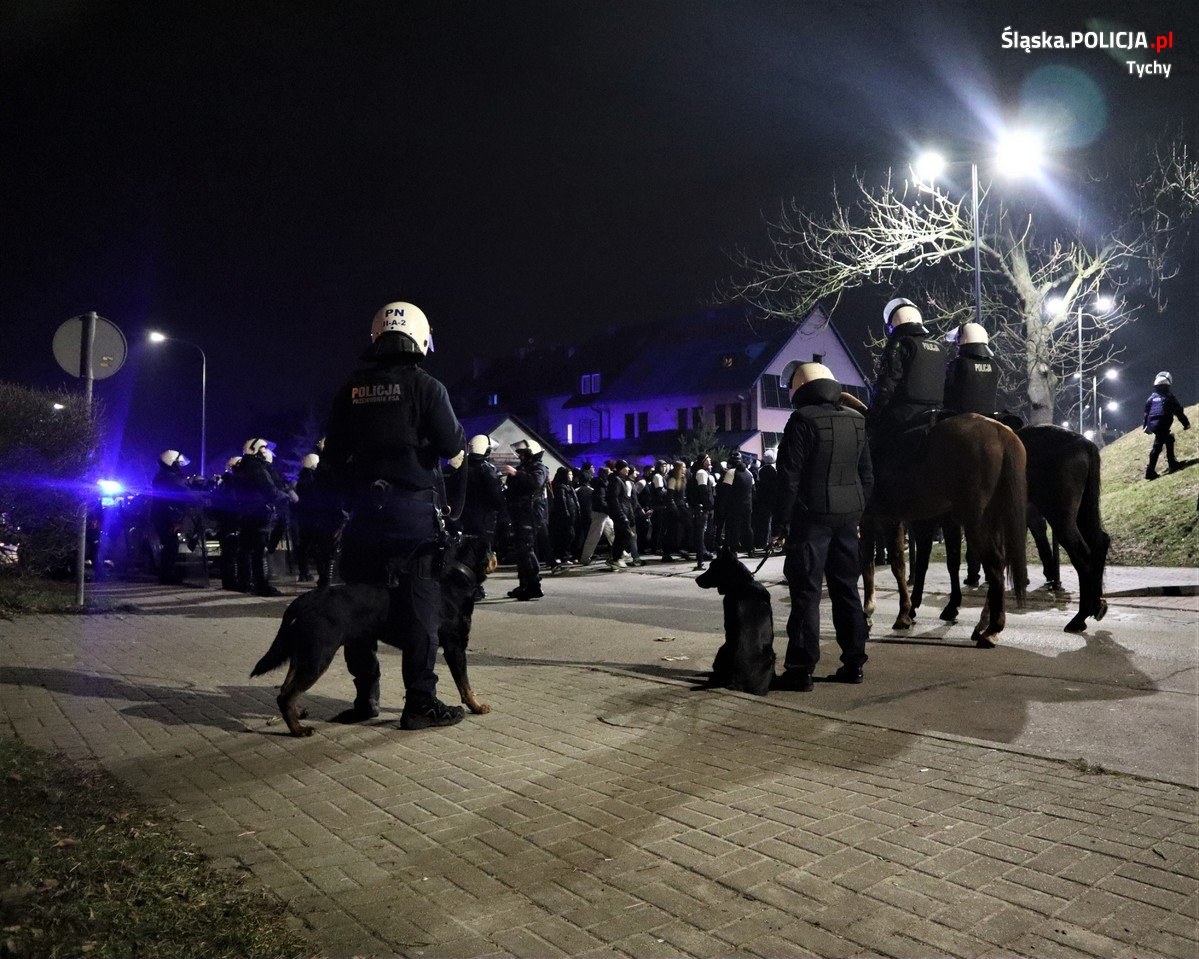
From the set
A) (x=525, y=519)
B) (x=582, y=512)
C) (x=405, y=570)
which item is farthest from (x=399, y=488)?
(x=582, y=512)

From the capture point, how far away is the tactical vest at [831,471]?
6.53 meters

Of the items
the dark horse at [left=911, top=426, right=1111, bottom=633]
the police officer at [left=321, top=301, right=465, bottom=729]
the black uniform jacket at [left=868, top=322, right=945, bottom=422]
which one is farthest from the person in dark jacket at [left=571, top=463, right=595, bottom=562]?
the police officer at [left=321, top=301, right=465, bottom=729]

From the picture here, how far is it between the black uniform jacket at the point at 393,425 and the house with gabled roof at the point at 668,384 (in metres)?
45.0

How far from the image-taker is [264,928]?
289 cm

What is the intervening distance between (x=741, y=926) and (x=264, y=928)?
1491 mm

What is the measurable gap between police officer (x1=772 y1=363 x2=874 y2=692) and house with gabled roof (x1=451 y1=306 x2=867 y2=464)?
142 feet

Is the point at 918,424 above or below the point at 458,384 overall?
below

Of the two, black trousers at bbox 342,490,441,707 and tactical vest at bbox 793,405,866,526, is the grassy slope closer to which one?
tactical vest at bbox 793,405,866,526

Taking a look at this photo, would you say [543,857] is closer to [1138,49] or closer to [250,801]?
[250,801]

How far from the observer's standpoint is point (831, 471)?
657cm

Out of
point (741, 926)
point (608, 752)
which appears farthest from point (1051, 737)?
point (741, 926)

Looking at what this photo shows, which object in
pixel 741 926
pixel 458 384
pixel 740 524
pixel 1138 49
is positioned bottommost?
pixel 741 926

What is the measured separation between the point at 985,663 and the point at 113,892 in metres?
6.26

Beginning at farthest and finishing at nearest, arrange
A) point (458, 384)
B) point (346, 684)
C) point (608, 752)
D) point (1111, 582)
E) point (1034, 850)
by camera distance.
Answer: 1. point (458, 384)
2. point (1111, 582)
3. point (346, 684)
4. point (608, 752)
5. point (1034, 850)
